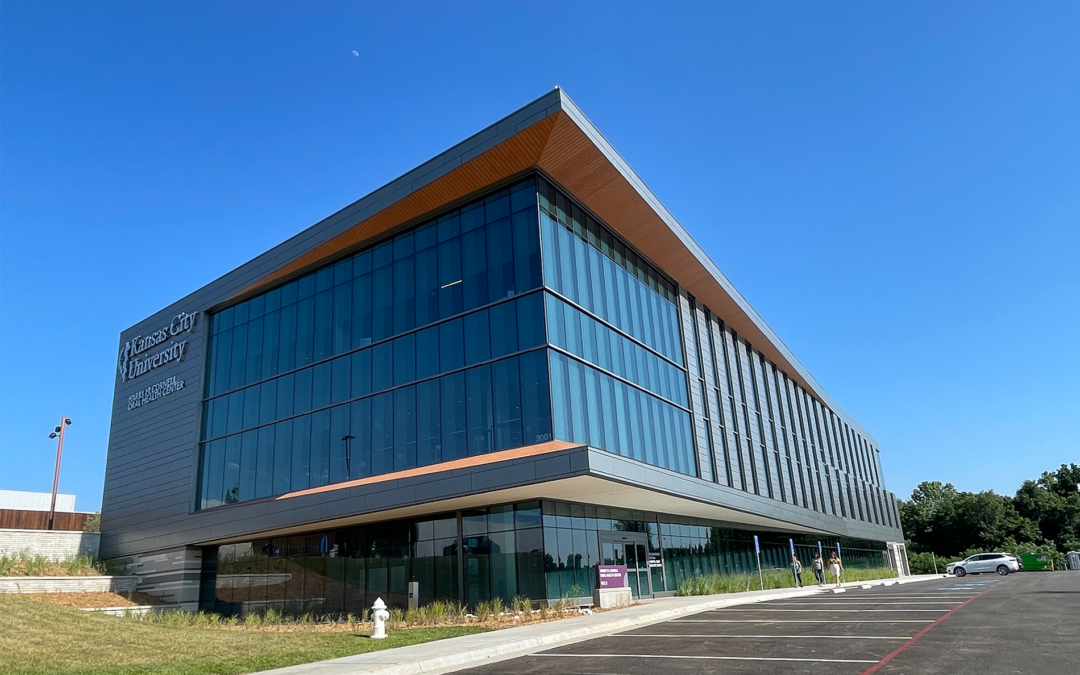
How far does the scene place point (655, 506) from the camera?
30266 millimetres

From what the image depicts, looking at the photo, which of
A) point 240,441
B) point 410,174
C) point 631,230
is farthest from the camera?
point 240,441

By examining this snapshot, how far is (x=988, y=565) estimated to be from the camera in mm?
55156

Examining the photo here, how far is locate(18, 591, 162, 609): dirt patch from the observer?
99.7 ft

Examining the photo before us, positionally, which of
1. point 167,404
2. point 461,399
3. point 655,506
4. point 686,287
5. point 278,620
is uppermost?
point 686,287

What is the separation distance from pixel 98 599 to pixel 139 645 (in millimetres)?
21376

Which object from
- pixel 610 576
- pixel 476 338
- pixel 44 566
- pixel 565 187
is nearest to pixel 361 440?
pixel 476 338

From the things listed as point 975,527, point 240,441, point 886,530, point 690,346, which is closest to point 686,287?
point 690,346

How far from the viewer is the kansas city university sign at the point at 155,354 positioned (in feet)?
128

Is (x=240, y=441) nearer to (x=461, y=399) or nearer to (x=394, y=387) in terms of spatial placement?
(x=394, y=387)

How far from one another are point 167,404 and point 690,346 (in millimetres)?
27185

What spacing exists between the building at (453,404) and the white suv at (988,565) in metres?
Result: 24.4

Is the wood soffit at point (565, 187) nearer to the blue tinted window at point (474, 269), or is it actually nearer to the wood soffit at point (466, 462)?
the blue tinted window at point (474, 269)

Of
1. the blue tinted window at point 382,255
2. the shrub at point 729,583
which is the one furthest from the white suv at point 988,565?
the blue tinted window at point 382,255

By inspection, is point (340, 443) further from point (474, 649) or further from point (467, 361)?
point (474, 649)
